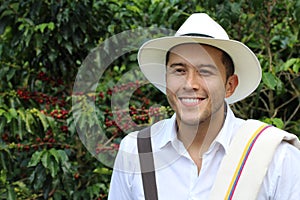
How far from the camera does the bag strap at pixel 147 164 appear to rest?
5.79ft

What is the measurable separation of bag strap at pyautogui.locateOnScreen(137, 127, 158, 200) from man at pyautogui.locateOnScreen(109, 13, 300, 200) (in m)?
0.01

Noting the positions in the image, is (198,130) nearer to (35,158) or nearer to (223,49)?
(223,49)

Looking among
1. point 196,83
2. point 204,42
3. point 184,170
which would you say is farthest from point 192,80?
point 184,170

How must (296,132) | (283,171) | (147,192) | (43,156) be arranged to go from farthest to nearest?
(296,132) → (43,156) → (147,192) → (283,171)

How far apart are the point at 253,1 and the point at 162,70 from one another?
946mm

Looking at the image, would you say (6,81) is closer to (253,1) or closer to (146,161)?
(253,1)

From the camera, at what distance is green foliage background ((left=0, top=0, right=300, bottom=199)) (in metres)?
2.85

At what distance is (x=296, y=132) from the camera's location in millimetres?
3006

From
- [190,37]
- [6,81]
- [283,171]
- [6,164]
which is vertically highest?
[190,37]

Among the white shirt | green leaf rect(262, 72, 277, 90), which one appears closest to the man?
the white shirt

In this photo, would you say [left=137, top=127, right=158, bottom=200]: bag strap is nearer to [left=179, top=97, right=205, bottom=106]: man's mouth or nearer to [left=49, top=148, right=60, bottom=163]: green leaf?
[left=179, top=97, right=205, bottom=106]: man's mouth

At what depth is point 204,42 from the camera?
1.75 meters

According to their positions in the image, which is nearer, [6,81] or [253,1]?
[253,1]

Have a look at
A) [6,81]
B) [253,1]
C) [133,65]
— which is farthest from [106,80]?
[253,1]
